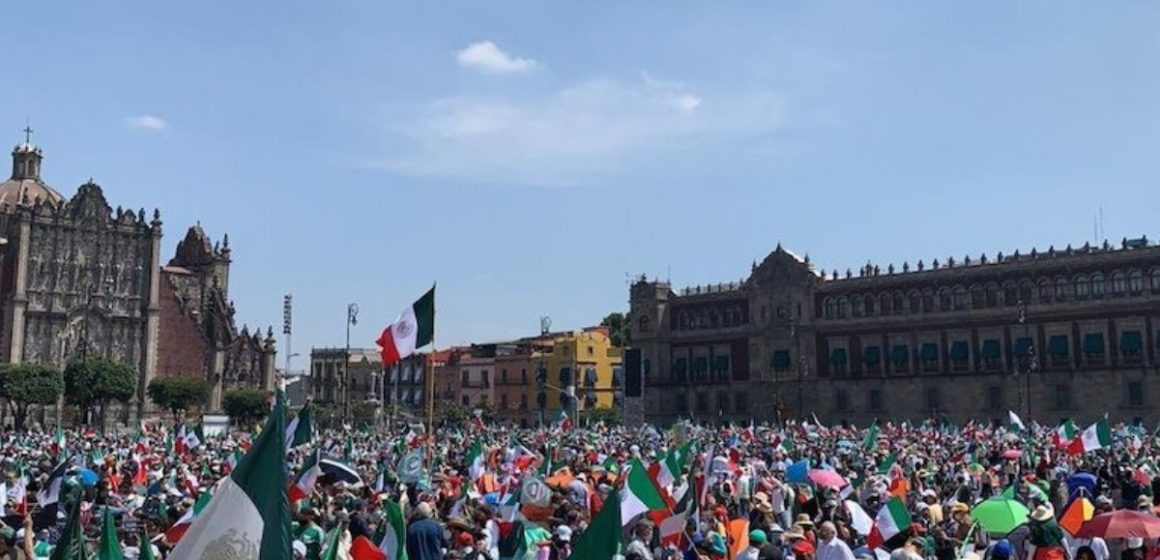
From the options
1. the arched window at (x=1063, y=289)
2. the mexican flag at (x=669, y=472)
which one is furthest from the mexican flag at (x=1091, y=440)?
the arched window at (x=1063, y=289)

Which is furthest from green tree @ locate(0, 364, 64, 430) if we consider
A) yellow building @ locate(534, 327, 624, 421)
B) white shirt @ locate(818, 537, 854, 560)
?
white shirt @ locate(818, 537, 854, 560)

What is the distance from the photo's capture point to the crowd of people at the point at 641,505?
33.8 feet

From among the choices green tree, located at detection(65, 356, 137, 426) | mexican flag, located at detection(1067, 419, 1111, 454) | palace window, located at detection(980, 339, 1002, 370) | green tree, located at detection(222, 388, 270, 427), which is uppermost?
palace window, located at detection(980, 339, 1002, 370)

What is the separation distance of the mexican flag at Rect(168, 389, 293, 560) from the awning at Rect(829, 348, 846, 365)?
68911mm

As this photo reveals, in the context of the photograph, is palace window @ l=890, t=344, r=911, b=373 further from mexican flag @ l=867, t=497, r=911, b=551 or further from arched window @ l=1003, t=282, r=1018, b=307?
mexican flag @ l=867, t=497, r=911, b=551

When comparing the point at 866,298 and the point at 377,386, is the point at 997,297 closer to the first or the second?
the point at 866,298

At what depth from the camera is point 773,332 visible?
74938 mm

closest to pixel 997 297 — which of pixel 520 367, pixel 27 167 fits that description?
pixel 520 367

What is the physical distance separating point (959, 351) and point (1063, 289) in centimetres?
698

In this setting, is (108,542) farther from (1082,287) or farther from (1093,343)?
(1082,287)

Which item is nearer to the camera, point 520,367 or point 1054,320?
point 1054,320

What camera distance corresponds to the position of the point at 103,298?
78812mm

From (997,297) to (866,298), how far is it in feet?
28.5

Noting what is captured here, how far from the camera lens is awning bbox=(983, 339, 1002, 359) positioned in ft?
213
